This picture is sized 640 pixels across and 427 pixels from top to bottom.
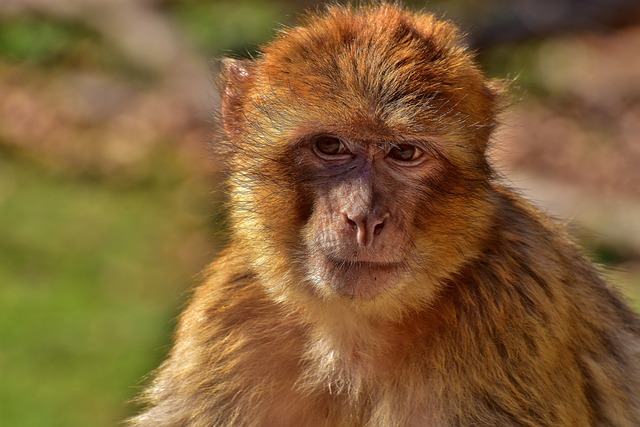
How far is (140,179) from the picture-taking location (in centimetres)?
989

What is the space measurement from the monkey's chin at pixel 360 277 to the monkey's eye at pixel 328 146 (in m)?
0.39

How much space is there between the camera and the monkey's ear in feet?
14.0

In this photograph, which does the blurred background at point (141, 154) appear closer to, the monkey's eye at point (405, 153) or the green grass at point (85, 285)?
the green grass at point (85, 285)

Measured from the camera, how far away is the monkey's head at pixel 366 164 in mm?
3748

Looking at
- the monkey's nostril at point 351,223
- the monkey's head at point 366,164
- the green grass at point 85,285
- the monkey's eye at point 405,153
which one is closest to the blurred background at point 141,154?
the green grass at point 85,285

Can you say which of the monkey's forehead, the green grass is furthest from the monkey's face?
the green grass

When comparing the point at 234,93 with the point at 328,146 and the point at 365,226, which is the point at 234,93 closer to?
the point at 328,146

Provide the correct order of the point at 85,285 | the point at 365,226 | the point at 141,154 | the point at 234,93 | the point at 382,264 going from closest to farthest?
the point at 365,226 → the point at 382,264 → the point at 234,93 → the point at 85,285 → the point at 141,154

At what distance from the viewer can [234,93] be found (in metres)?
4.31

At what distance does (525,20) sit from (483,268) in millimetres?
6353

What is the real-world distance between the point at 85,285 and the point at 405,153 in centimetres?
510

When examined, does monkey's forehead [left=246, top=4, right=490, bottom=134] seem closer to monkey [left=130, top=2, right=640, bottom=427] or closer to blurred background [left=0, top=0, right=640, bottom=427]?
monkey [left=130, top=2, right=640, bottom=427]

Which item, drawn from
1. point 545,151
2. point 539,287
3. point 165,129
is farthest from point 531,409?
point 165,129

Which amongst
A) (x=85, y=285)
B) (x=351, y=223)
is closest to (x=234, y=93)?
(x=351, y=223)
